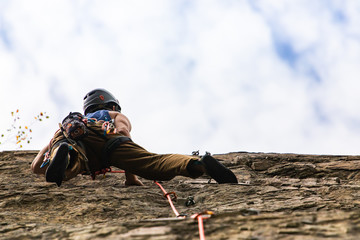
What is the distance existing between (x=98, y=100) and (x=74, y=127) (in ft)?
4.47

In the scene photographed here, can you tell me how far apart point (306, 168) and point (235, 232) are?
3.90 metres

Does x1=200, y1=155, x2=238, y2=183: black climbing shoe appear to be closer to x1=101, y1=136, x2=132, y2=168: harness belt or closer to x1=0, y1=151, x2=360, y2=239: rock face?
x1=0, y1=151, x2=360, y2=239: rock face

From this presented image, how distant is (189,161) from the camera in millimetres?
4426

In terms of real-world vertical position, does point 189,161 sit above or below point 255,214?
above

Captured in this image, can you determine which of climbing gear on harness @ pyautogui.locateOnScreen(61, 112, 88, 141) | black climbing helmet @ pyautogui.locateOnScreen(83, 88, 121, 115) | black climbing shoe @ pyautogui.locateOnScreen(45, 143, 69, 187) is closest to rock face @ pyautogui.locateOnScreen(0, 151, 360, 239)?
black climbing shoe @ pyautogui.locateOnScreen(45, 143, 69, 187)

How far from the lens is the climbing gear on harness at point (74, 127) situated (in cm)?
489

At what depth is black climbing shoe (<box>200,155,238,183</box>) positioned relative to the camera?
14.3ft

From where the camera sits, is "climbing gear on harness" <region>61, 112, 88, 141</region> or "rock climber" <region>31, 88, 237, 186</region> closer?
"rock climber" <region>31, 88, 237, 186</region>

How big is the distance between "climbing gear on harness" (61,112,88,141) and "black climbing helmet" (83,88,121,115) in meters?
1.18

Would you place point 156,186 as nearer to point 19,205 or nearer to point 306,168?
point 19,205

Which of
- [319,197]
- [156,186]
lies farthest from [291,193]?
[156,186]

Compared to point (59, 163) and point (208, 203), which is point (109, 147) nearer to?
point (59, 163)

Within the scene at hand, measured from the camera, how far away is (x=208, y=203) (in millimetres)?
4926

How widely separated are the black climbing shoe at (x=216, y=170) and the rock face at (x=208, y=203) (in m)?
0.32
